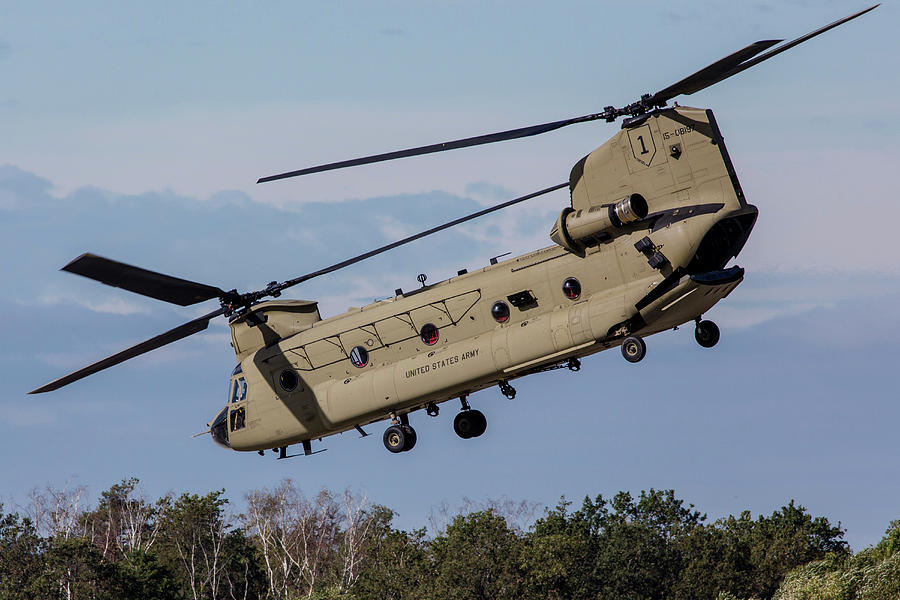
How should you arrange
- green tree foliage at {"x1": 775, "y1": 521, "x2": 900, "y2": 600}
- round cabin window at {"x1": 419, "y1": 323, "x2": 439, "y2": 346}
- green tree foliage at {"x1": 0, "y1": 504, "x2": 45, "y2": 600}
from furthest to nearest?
green tree foliage at {"x1": 0, "y1": 504, "x2": 45, "y2": 600}, green tree foliage at {"x1": 775, "y1": 521, "x2": 900, "y2": 600}, round cabin window at {"x1": 419, "y1": 323, "x2": 439, "y2": 346}

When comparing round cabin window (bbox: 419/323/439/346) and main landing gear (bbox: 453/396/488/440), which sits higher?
round cabin window (bbox: 419/323/439/346)

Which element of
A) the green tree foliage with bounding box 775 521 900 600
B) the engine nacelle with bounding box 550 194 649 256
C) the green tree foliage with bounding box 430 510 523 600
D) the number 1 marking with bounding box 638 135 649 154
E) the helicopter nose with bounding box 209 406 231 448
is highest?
the number 1 marking with bounding box 638 135 649 154

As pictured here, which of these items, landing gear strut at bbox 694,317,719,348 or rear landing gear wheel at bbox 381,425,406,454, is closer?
landing gear strut at bbox 694,317,719,348

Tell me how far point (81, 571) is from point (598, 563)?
3717 centimetres

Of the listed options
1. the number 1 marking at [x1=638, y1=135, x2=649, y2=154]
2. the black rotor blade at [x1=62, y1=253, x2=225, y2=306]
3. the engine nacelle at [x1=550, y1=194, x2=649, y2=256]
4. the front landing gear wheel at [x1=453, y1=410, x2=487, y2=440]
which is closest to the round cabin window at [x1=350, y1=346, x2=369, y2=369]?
the front landing gear wheel at [x1=453, y1=410, x2=487, y2=440]

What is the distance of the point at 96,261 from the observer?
1112 inches

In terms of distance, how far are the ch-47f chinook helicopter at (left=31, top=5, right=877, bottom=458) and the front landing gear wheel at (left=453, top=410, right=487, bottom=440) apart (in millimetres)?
40

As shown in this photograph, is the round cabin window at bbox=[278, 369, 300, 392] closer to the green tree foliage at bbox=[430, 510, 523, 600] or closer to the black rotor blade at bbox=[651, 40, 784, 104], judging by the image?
the black rotor blade at bbox=[651, 40, 784, 104]

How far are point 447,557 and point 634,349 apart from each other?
2260 inches

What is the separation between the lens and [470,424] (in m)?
33.2

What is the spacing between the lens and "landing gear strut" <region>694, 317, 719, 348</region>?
28.8m

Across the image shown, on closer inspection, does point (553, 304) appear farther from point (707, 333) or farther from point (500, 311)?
point (707, 333)

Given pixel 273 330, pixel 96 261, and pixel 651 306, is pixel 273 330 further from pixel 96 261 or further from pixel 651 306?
pixel 651 306

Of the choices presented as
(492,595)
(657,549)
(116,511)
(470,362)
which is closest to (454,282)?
(470,362)
